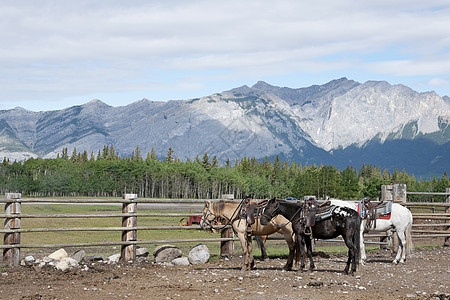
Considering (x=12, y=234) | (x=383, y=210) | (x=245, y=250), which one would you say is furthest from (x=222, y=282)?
(x=383, y=210)

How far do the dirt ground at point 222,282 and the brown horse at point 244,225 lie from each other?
2.21 feet

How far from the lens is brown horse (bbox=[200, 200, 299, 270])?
14.1m

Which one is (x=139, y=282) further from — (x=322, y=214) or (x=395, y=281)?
(x=395, y=281)

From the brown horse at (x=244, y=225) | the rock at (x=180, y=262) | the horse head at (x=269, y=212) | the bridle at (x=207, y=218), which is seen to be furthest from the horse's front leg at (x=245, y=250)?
the rock at (x=180, y=262)

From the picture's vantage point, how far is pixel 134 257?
50.0ft

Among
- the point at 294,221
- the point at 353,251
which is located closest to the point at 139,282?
the point at 294,221

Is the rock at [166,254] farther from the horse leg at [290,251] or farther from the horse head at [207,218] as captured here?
the horse leg at [290,251]

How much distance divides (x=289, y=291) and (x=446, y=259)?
9122 mm

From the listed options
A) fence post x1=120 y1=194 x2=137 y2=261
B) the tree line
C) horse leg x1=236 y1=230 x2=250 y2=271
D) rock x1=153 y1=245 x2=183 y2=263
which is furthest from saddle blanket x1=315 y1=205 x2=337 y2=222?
the tree line

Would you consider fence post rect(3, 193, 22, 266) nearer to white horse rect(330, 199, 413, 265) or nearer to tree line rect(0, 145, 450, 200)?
white horse rect(330, 199, 413, 265)

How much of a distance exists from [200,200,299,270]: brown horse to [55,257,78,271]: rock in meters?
3.54

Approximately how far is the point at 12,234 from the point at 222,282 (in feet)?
19.9

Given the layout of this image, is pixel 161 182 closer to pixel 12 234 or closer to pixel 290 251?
pixel 12 234

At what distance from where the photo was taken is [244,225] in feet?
47.2
